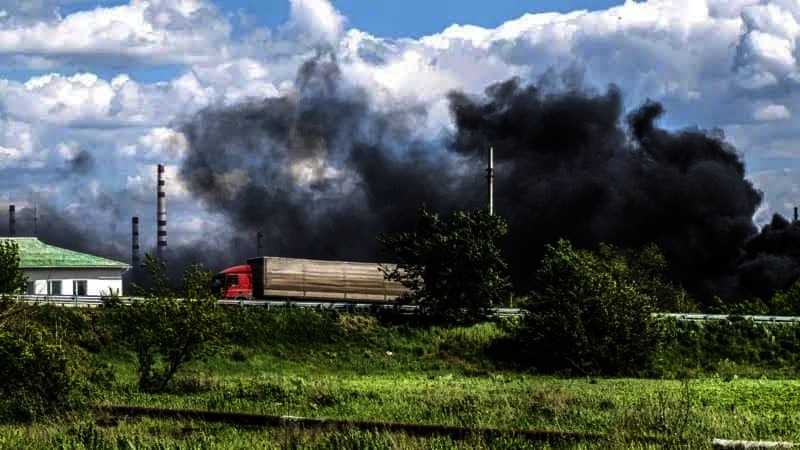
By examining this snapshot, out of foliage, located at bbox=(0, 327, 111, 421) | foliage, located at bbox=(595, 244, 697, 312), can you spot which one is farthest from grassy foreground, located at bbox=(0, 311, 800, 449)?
foliage, located at bbox=(595, 244, 697, 312)

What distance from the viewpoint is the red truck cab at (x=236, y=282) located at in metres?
77.7

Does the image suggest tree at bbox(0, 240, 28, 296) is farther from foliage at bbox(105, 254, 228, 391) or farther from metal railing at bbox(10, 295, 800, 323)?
foliage at bbox(105, 254, 228, 391)

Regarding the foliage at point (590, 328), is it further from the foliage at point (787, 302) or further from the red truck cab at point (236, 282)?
the foliage at point (787, 302)

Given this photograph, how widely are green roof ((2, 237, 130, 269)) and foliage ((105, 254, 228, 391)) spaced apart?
47334mm

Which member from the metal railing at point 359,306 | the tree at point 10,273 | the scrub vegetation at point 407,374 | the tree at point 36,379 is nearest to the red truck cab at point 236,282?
the metal railing at point 359,306

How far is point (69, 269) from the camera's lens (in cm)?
8888

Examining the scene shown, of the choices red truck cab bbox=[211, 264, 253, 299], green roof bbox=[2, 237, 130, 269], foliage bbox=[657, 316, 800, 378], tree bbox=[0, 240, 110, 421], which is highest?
green roof bbox=[2, 237, 130, 269]

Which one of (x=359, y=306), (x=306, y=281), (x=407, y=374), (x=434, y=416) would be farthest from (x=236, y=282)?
(x=434, y=416)

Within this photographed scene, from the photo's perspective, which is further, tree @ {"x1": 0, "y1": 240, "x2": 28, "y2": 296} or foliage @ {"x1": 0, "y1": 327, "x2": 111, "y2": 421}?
tree @ {"x1": 0, "y1": 240, "x2": 28, "y2": 296}

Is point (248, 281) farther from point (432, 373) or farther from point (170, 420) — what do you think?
point (170, 420)

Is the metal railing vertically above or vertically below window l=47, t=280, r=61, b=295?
below

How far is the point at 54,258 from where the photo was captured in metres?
89.9

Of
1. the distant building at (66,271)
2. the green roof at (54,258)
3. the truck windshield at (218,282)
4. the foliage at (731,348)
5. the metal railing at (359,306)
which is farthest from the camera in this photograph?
the green roof at (54,258)

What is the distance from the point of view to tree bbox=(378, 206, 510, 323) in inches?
2810
